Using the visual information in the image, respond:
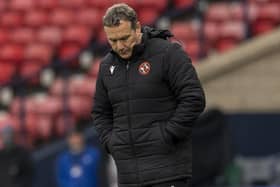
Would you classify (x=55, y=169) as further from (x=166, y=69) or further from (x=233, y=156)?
(x=166, y=69)

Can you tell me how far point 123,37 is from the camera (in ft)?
18.1

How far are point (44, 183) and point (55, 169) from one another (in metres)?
0.24

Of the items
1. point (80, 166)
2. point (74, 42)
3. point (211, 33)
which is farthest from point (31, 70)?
point (80, 166)

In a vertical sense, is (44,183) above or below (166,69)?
below

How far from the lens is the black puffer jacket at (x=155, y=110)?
560 cm

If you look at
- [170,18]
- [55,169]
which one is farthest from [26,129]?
[170,18]

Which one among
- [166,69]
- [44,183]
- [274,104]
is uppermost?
[166,69]

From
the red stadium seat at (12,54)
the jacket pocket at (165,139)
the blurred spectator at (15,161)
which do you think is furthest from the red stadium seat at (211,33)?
the jacket pocket at (165,139)

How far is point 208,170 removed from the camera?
1119 cm

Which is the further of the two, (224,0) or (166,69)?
(224,0)

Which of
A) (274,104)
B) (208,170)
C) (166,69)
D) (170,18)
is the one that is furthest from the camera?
(170,18)

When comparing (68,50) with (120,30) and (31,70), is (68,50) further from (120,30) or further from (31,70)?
(120,30)

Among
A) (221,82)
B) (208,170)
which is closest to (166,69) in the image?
(208,170)

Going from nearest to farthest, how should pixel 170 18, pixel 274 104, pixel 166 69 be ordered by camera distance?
pixel 166 69, pixel 274 104, pixel 170 18
